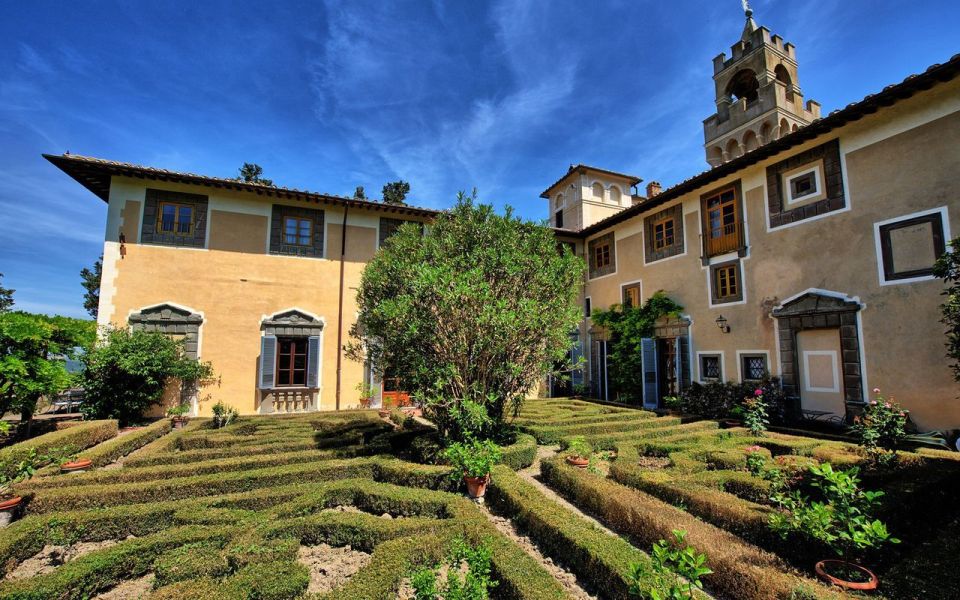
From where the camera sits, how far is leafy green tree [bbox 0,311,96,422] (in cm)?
886

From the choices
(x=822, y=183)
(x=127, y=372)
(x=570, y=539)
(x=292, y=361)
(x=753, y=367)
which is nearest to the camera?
(x=570, y=539)

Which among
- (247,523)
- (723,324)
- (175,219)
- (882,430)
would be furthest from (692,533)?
(175,219)

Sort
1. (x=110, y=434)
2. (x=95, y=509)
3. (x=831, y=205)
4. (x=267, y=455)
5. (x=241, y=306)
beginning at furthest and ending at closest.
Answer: (x=241, y=306)
(x=831, y=205)
(x=110, y=434)
(x=267, y=455)
(x=95, y=509)

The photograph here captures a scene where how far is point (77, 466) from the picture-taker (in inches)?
282

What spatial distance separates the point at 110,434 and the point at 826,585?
13.6m

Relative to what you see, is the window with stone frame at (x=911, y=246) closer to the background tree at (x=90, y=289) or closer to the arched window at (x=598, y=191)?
the arched window at (x=598, y=191)

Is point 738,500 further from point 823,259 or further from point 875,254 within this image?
point 823,259

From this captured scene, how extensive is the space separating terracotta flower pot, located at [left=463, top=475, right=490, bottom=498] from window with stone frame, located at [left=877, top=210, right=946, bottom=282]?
34.1 feet

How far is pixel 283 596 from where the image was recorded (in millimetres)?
3686

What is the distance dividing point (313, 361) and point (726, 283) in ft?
46.4

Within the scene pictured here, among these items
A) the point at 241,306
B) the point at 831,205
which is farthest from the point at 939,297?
the point at 241,306

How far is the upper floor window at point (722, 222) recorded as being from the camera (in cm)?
1299

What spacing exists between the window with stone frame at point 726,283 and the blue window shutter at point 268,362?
1477 centimetres

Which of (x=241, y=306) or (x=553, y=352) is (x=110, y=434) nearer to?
(x=241, y=306)
